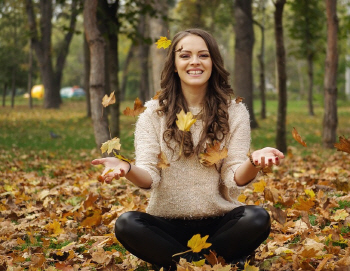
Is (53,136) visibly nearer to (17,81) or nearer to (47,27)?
(47,27)

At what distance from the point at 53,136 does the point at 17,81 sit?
19929 mm

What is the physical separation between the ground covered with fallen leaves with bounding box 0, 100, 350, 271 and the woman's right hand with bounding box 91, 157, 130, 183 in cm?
59

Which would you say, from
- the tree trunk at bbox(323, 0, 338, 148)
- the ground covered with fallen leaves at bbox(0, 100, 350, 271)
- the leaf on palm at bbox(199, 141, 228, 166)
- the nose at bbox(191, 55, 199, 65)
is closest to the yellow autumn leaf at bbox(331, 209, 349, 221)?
the ground covered with fallen leaves at bbox(0, 100, 350, 271)

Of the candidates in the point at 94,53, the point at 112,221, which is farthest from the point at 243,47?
the point at 112,221

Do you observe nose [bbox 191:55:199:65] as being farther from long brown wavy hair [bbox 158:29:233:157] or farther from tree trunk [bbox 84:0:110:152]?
tree trunk [bbox 84:0:110:152]

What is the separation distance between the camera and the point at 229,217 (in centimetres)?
282

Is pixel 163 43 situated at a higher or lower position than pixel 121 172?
higher

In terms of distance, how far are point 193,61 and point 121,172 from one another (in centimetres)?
89

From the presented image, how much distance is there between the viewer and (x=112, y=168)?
2.44 m

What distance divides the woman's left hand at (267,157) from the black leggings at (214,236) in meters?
0.41

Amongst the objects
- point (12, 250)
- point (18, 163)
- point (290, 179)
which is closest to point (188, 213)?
point (12, 250)

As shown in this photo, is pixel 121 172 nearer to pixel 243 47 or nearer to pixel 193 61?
pixel 193 61

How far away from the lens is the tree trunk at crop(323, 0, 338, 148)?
8.85 meters

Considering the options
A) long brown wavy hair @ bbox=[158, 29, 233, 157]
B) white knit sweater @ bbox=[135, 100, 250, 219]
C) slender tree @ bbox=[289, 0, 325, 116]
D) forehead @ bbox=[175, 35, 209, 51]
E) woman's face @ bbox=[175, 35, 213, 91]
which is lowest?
white knit sweater @ bbox=[135, 100, 250, 219]
